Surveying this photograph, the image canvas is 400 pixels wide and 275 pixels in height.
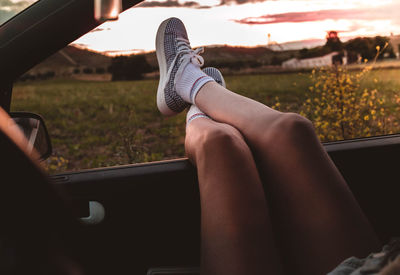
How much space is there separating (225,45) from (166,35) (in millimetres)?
811

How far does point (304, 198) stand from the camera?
108 centimetres

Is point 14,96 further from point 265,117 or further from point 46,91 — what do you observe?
point 46,91

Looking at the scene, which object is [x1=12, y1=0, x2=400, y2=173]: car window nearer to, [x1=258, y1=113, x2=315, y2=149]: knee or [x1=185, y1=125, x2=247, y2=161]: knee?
[x1=185, y1=125, x2=247, y2=161]: knee

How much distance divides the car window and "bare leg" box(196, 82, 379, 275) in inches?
50.4

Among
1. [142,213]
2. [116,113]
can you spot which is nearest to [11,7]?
[142,213]

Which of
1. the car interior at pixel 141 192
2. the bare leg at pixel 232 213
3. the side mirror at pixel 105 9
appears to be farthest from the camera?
the car interior at pixel 141 192

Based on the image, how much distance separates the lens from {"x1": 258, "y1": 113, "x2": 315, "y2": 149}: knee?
1.14 m

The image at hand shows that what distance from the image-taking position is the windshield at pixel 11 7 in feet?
3.66

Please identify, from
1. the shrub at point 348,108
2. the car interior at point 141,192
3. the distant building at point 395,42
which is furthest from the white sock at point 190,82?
the distant building at point 395,42

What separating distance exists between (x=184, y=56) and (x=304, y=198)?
0.99m

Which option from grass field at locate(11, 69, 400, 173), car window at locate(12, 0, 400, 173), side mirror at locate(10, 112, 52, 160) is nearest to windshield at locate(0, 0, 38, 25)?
side mirror at locate(10, 112, 52, 160)

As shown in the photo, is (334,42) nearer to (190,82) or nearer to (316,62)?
(316,62)

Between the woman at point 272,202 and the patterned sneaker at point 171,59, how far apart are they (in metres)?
0.50

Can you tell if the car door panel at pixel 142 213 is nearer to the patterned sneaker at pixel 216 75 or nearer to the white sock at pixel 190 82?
the white sock at pixel 190 82
